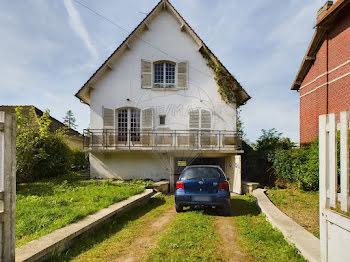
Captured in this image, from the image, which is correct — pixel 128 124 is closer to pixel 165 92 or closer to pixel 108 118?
pixel 108 118

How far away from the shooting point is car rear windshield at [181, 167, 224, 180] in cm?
778

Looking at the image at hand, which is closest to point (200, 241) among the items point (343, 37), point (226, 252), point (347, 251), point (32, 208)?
point (226, 252)

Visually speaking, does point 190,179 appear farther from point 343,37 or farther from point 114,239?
point 343,37

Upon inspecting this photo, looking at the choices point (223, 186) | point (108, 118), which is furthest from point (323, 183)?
point (108, 118)

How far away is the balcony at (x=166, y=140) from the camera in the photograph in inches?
551

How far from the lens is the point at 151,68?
14.8 metres

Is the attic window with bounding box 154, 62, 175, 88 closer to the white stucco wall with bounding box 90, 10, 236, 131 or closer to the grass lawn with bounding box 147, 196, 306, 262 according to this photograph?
the white stucco wall with bounding box 90, 10, 236, 131

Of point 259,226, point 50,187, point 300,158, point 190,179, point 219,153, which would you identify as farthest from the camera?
point 219,153

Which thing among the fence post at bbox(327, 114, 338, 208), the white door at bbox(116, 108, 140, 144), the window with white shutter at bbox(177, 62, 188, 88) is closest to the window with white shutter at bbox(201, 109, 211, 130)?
the window with white shutter at bbox(177, 62, 188, 88)

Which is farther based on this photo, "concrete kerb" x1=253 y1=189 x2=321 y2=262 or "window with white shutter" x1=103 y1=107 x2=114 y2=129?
"window with white shutter" x1=103 y1=107 x2=114 y2=129

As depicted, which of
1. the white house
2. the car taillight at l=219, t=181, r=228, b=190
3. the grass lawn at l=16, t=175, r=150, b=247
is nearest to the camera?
the grass lawn at l=16, t=175, r=150, b=247

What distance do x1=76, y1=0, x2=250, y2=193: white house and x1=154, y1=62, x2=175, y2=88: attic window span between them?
6 centimetres

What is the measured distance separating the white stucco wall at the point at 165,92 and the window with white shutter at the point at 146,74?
0.25 meters

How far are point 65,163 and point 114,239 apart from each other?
1086cm
